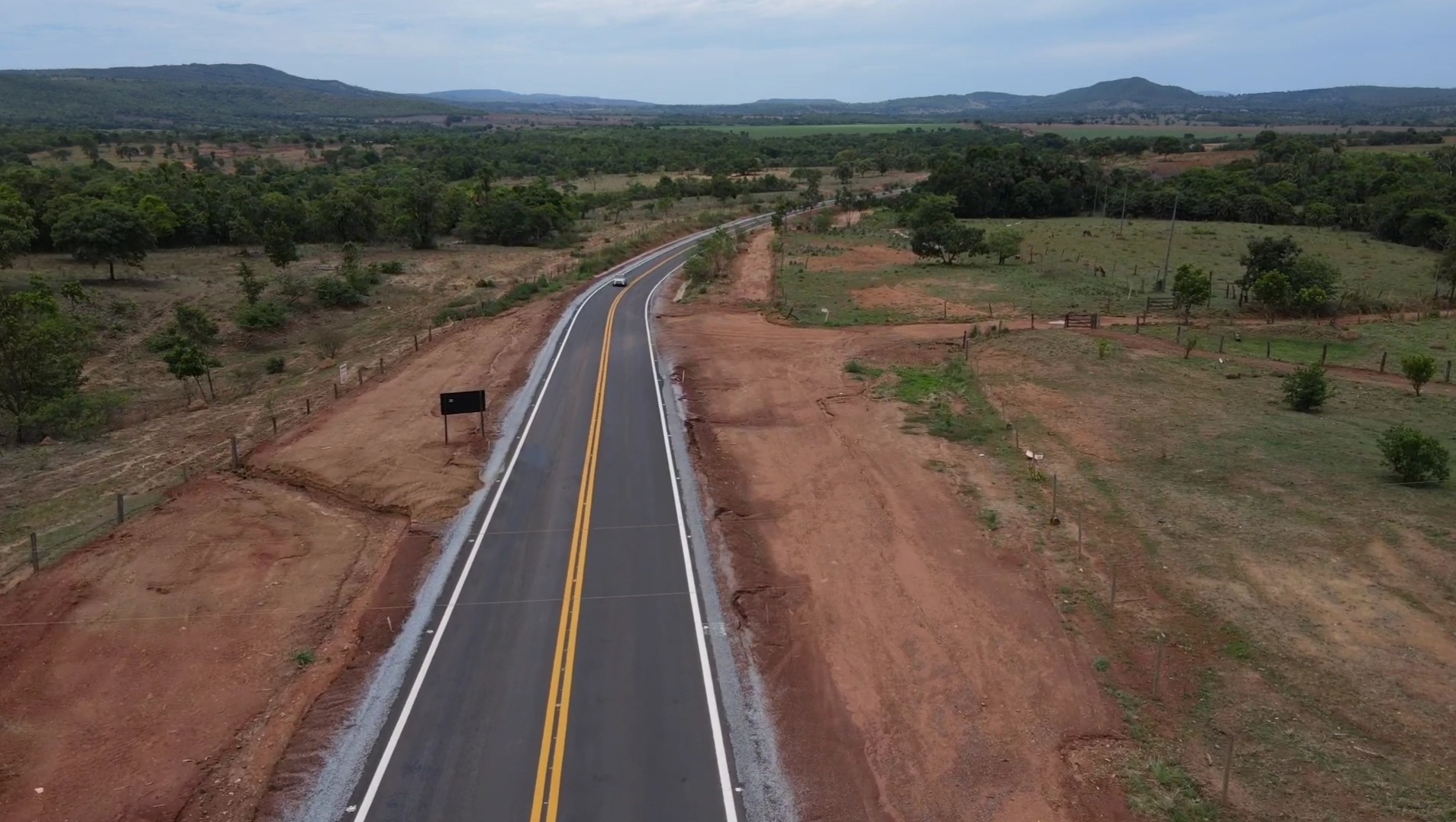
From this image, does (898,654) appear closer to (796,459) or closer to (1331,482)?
(796,459)

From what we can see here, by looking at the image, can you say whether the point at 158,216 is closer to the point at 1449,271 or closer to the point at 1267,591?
the point at 1267,591

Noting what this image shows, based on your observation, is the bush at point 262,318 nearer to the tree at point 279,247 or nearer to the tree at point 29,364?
the tree at point 279,247

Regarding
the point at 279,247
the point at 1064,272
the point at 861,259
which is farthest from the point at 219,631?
the point at 861,259

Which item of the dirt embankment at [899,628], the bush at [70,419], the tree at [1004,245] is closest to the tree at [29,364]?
the bush at [70,419]

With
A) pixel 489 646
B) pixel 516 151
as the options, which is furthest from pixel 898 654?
pixel 516 151

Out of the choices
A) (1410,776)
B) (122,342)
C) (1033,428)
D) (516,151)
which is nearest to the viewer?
(1410,776)

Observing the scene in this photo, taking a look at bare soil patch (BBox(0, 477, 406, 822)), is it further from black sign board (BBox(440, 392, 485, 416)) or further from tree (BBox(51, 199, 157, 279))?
tree (BBox(51, 199, 157, 279))

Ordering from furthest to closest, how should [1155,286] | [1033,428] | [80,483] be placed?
[1155,286]
[1033,428]
[80,483]
